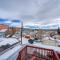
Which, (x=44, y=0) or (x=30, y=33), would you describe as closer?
(x=44, y=0)

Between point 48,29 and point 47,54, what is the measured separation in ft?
16.1

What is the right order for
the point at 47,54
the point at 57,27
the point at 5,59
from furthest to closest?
the point at 57,27
the point at 47,54
the point at 5,59

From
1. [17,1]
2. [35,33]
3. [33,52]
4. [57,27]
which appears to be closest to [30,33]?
[35,33]

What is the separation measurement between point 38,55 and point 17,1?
9.51 ft

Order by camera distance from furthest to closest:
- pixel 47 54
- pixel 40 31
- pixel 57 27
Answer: pixel 40 31 < pixel 57 27 < pixel 47 54

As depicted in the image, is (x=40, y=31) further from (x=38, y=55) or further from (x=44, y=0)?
(x=44, y=0)

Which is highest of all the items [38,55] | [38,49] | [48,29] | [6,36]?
[48,29]

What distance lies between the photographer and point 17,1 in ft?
8.35

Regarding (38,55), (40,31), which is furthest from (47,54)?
(40,31)

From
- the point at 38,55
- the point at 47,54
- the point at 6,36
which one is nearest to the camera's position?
the point at 47,54

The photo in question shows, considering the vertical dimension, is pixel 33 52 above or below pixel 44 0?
below

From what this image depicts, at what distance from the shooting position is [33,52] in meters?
4.41

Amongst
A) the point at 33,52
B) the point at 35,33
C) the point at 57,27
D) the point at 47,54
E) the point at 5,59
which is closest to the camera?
the point at 5,59

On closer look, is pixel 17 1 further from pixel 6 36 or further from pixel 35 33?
pixel 35 33
